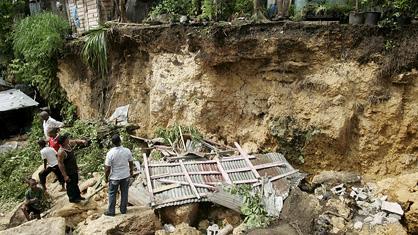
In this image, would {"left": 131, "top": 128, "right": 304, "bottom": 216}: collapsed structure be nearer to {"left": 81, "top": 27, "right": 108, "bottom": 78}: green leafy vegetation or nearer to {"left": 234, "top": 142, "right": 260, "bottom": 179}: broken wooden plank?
{"left": 234, "top": 142, "right": 260, "bottom": 179}: broken wooden plank

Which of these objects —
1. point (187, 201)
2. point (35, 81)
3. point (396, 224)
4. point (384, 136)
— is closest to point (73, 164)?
point (187, 201)

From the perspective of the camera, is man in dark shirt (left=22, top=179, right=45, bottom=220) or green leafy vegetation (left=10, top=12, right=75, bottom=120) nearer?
man in dark shirt (left=22, top=179, right=45, bottom=220)

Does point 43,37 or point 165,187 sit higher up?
point 43,37

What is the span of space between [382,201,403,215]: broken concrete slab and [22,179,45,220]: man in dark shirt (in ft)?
20.7

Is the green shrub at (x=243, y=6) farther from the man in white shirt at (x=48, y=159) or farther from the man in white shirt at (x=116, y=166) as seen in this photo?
the man in white shirt at (x=48, y=159)

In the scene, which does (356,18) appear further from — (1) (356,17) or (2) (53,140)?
(2) (53,140)

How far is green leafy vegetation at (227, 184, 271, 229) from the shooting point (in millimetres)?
6281

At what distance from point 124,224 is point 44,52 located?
865 centimetres

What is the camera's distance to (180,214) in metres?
6.82

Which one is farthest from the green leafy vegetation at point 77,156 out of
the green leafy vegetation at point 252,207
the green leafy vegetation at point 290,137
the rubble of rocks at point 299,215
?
the green leafy vegetation at point 290,137

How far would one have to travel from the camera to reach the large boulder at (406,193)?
607 cm

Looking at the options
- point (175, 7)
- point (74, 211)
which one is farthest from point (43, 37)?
point (74, 211)

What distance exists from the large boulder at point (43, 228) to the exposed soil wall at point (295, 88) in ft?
14.0

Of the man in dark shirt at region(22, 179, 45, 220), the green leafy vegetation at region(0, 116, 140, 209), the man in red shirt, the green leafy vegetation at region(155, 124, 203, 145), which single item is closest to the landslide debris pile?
the man in dark shirt at region(22, 179, 45, 220)
